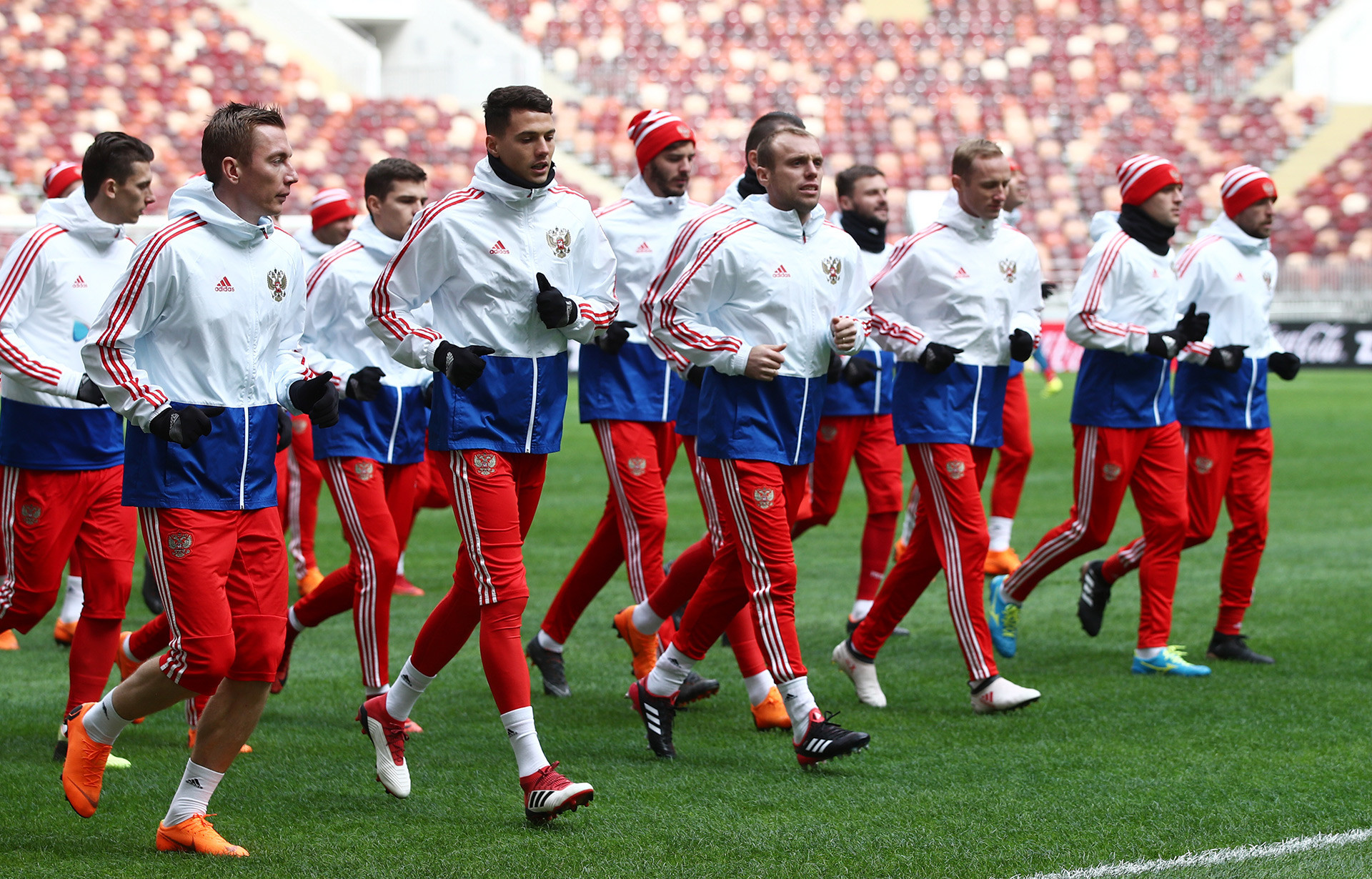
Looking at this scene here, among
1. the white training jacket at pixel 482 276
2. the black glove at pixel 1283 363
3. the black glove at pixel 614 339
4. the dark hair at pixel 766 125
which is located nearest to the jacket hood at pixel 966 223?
the dark hair at pixel 766 125

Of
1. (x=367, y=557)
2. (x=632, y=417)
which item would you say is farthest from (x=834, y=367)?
(x=367, y=557)

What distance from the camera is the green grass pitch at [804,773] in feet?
14.8

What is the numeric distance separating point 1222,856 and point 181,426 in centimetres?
306

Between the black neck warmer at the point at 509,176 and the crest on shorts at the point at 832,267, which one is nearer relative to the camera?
the black neck warmer at the point at 509,176

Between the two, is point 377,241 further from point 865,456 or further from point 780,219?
point 865,456

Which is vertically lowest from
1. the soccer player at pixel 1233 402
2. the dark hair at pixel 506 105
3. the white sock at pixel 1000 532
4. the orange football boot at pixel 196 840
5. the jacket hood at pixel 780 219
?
the white sock at pixel 1000 532

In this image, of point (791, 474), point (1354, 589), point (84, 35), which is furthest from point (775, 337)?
point (84, 35)

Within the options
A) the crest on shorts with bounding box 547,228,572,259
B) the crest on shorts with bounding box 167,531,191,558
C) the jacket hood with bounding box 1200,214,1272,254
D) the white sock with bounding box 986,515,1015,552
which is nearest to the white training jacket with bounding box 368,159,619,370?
the crest on shorts with bounding box 547,228,572,259

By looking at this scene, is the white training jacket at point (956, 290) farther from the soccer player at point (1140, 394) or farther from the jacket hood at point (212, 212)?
the jacket hood at point (212, 212)

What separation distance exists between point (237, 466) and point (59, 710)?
259 centimetres

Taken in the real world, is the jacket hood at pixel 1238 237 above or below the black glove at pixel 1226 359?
above

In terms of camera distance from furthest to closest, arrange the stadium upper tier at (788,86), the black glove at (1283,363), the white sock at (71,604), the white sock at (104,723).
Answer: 1. the stadium upper tier at (788,86)
2. the white sock at (71,604)
3. the black glove at (1283,363)
4. the white sock at (104,723)

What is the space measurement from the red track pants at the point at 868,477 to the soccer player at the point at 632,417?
3.67 feet

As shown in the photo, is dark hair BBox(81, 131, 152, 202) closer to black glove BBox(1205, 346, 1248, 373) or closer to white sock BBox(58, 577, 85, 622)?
white sock BBox(58, 577, 85, 622)
